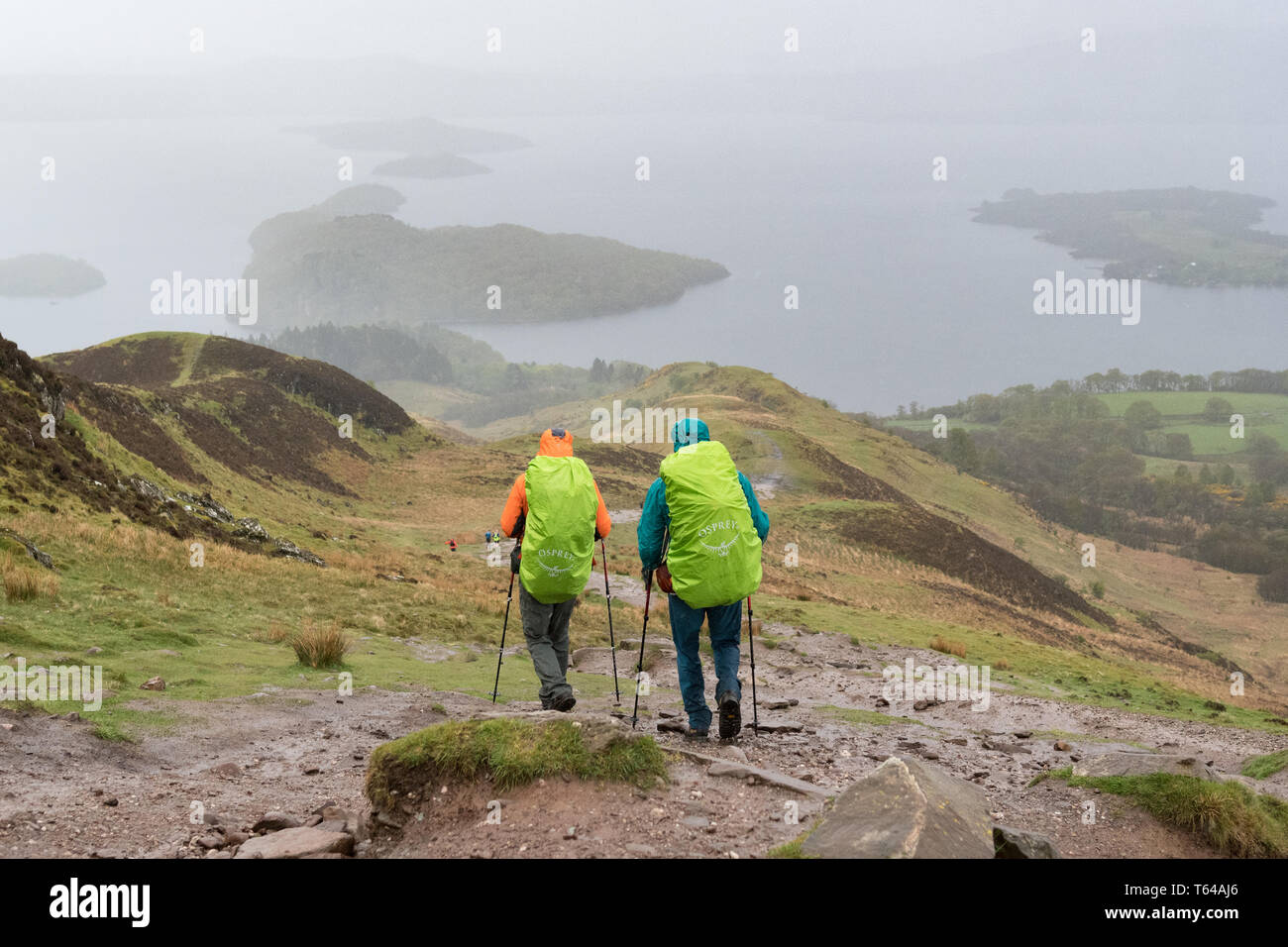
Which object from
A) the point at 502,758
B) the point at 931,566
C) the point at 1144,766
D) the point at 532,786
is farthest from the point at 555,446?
the point at 931,566

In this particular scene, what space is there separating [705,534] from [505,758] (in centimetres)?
298

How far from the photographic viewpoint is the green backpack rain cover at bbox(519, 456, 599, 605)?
9.40 m

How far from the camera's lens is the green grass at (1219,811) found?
21.6 ft

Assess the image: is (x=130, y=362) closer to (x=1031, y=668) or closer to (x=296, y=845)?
(x=1031, y=668)

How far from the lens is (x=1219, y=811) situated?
672cm

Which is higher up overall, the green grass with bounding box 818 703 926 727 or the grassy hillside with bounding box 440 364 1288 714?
the green grass with bounding box 818 703 926 727

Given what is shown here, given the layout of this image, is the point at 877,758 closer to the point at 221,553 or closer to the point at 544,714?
the point at 544,714

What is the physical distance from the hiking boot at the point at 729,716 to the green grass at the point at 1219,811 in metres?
3.33

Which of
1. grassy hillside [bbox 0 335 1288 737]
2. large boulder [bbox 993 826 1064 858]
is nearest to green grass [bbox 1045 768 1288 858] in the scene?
large boulder [bbox 993 826 1064 858]

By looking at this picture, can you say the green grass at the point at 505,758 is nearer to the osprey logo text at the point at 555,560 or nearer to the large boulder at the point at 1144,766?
the osprey logo text at the point at 555,560

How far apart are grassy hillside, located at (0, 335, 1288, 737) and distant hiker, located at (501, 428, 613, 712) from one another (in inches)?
152

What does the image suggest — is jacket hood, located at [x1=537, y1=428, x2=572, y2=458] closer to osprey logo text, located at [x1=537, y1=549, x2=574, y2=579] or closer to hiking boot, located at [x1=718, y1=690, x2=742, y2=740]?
osprey logo text, located at [x1=537, y1=549, x2=574, y2=579]
